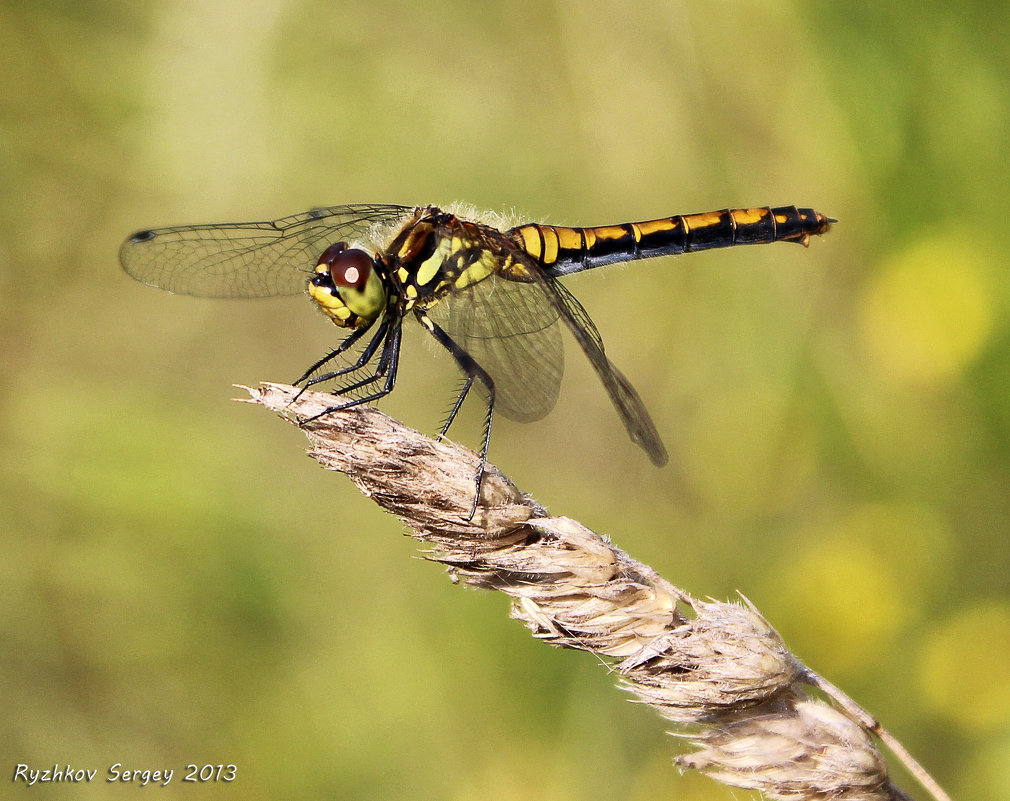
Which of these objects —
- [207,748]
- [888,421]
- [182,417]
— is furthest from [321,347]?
[888,421]

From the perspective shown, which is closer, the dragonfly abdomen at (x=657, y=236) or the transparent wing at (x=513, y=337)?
the transparent wing at (x=513, y=337)

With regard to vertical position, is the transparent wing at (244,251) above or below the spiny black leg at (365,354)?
above

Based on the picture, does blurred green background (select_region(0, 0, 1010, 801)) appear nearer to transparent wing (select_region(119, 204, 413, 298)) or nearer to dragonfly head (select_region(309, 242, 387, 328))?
dragonfly head (select_region(309, 242, 387, 328))

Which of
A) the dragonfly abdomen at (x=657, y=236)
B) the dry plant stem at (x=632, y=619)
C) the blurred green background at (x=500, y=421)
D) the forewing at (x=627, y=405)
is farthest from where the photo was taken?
the dragonfly abdomen at (x=657, y=236)

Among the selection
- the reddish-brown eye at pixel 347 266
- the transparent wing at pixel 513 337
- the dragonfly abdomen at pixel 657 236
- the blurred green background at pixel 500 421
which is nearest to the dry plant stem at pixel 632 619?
the reddish-brown eye at pixel 347 266

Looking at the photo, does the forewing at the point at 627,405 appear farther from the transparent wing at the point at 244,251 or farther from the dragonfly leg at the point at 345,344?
the transparent wing at the point at 244,251

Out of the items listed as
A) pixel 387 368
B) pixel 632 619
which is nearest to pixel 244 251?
pixel 387 368

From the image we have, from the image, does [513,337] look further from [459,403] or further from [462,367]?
[459,403]
